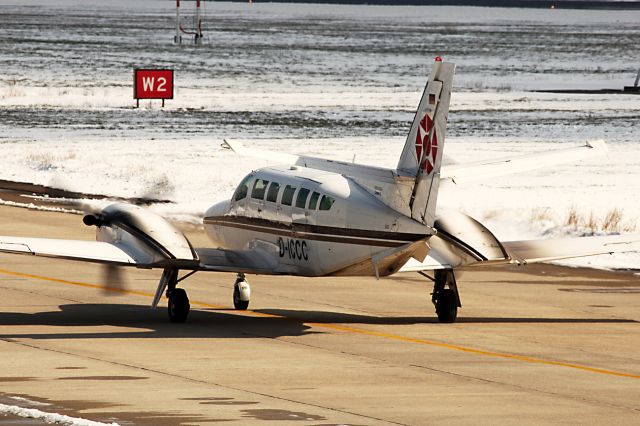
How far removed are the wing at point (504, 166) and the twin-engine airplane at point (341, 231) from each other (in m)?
0.02

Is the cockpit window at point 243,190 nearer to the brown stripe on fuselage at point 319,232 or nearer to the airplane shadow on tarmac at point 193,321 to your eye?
the brown stripe on fuselage at point 319,232

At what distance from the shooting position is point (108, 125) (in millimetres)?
69188

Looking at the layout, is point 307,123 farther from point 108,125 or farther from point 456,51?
point 456,51

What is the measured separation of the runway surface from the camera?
18.5 metres

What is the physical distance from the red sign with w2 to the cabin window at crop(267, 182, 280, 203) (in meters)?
51.7

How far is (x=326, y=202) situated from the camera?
2480cm

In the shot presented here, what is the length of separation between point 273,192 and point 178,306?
2601 mm

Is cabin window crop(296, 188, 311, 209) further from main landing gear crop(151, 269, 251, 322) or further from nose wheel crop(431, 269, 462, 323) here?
nose wheel crop(431, 269, 462, 323)

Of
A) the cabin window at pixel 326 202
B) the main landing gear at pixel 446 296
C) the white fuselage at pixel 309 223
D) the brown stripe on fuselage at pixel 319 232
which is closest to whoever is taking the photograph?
the brown stripe on fuselage at pixel 319 232

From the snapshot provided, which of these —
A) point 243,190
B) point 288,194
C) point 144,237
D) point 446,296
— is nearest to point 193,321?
point 144,237

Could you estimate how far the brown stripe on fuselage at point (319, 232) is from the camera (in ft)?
76.6

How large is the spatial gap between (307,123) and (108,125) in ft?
30.5

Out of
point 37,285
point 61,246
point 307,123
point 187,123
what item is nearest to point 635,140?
point 307,123

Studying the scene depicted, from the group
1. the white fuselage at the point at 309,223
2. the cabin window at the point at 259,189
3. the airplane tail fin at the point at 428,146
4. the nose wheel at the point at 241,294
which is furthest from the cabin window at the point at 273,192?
the airplane tail fin at the point at 428,146
